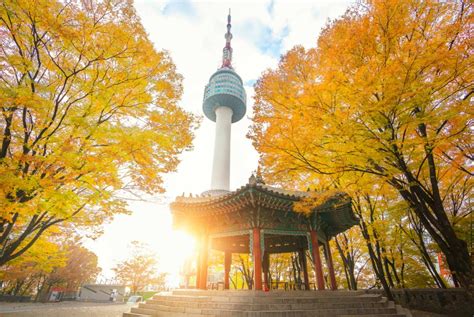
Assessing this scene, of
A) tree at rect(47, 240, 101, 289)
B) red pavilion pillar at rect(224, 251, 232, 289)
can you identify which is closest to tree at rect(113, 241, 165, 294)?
tree at rect(47, 240, 101, 289)

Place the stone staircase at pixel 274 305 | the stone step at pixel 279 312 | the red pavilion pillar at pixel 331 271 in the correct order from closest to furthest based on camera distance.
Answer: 1. the stone step at pixel 279 312
2. the stone staircase at pixel 274 305
3. the red pavilion pillar at pixel 331 271

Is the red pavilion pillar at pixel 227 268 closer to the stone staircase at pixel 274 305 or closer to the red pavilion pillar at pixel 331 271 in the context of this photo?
the stone staircase at pixel 274 305

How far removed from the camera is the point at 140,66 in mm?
7422

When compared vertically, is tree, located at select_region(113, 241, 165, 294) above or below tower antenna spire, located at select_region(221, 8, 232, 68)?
below

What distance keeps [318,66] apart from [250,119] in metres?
3.04

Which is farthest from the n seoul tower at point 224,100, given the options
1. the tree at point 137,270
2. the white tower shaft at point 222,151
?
the tree at point 137,270

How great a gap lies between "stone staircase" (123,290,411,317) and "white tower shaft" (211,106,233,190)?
999 inches

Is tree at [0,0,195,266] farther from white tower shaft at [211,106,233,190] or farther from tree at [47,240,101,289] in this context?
tree at [47,240,101,289]

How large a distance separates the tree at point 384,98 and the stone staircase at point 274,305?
4.19 meters

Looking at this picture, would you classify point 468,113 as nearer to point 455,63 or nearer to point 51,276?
point 455,63

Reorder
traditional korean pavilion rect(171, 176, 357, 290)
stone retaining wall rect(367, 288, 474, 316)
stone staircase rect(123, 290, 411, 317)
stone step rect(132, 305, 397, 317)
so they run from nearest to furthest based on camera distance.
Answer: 1. stone step rect(132, 305, 397, 317)
2. stone staircase rect(123, 290, 411, 317)
3. stone retaining wall rect(367, 288, 474, 316)
4. traditional korean pavilion rect(171, 176, 357, 290)

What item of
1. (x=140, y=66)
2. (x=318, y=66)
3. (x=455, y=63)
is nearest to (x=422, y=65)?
(x=455, y=63)

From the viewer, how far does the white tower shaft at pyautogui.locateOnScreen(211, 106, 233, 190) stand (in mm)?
36438

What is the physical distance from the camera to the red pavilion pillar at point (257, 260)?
9909 mm
